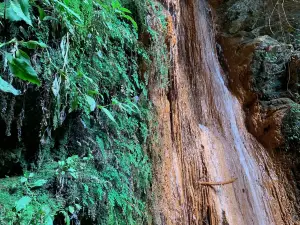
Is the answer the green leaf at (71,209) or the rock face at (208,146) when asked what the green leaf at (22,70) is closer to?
the green leaf at (71,209)

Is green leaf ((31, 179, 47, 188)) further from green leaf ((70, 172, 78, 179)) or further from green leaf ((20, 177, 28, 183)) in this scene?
green leaf ((70, 172, 78, 179))

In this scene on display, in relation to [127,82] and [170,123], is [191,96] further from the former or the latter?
[127,82]

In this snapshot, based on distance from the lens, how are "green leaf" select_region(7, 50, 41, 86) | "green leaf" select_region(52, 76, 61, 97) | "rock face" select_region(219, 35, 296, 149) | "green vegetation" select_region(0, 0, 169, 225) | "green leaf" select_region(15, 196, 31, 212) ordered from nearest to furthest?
1. "green leaf" select_region(7, 50, 41, 86)
2. "green leaf" select_region(15, 196, 31, 212)
3. "green vegetation" select_region(0, 0, 169, 225)
4. "green leaf" select_region(52, 76, 61, 97)
5. "rock face" select_region(219, 35, 296, 149)

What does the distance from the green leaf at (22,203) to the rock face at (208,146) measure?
1.58m

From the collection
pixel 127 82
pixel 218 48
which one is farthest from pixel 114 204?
pixel 218 48

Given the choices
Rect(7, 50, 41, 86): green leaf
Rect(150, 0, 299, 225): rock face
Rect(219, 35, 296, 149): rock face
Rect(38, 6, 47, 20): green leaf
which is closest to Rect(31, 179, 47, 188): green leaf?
Rect(7, 50, 41, 86): green leaf

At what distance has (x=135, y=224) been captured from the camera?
2307mm

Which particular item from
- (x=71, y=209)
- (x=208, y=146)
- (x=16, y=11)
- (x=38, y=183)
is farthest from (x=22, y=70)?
(x=208, y=146)

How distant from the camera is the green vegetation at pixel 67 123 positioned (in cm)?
167

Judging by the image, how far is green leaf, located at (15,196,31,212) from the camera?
1.49m

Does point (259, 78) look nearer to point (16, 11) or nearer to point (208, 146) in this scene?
point (208, 146)

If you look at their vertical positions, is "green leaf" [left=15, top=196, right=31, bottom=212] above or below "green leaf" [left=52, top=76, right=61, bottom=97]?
below

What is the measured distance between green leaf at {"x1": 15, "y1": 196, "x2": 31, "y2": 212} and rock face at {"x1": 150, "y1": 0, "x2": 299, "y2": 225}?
1582 mm

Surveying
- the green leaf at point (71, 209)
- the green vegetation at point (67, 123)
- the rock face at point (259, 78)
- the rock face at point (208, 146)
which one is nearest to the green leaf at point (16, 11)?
the green vegetation at point (67, 123)
